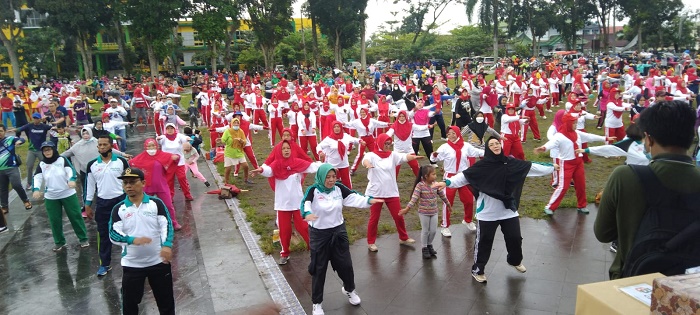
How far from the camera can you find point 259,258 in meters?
7.15

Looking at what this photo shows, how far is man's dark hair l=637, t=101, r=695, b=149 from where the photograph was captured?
2.43 metres

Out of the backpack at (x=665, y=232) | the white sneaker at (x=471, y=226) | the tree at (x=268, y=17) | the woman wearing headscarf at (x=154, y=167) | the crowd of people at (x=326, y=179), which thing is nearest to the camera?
the backpack at (x=665, y=232)

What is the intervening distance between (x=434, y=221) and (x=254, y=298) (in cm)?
249

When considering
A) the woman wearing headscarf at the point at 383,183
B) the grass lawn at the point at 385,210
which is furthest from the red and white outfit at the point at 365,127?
the woman wearing headscarf at the point at 383,183

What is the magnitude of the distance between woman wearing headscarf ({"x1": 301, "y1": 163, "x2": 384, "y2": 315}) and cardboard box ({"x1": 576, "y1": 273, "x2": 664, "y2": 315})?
3618 millimetres

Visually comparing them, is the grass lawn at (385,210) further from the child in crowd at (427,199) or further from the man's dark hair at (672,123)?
the man's dark hair at (672,123)

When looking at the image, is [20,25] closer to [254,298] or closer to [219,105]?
[219,105]

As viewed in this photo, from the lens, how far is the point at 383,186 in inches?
282

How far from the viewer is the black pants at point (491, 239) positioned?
19.5 ft

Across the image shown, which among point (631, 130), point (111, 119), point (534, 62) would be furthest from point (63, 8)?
point (631, 130)

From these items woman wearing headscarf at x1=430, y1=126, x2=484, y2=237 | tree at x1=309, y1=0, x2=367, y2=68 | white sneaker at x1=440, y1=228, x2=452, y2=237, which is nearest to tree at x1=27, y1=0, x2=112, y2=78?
tree at x1=309, y1=0, x2=367, y2=68

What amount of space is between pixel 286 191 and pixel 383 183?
1370 millimetres

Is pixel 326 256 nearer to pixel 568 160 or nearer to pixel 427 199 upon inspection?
pixel 427 199

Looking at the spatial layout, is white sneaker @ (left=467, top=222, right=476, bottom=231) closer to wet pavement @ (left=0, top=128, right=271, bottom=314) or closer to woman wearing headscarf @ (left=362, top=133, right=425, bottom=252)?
woman wearing headscarf @ (left=362, top=133, right=425, bottom=252)
